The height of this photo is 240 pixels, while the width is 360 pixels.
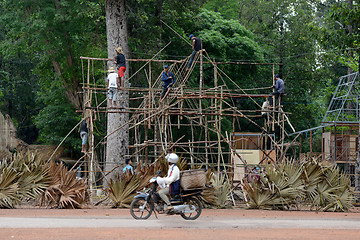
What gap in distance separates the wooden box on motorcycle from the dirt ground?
0.91 meters

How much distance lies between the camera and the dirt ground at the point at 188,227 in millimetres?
11766

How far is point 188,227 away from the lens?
13438 millimetres

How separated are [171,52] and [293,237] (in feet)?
86.3

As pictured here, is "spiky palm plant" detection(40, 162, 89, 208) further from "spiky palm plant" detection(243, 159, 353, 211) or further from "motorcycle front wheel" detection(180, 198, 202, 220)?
"spiky palm plant" detection(243, 159, 353, 211)

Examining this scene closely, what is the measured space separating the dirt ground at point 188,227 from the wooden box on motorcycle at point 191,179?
906 mm

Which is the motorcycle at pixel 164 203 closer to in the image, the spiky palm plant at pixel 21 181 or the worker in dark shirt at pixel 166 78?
the spiky palm plant at pixel 21 181

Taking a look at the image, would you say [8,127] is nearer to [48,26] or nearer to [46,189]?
[48,26]

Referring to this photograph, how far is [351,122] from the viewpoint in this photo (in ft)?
126

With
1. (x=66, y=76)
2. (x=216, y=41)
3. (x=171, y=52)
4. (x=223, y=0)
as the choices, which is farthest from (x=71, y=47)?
(x=223, y=0)

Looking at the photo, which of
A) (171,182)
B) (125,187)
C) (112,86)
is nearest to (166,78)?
(112,86)

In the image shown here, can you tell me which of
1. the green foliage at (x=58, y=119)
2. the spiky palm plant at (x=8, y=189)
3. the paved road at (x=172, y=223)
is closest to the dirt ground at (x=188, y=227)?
the paved road at (x=172, y=223)

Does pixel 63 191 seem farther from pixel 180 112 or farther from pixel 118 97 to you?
pixel 118 97

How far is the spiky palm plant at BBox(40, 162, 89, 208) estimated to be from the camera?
18281 millimetres

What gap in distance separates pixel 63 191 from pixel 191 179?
17.0 ft
